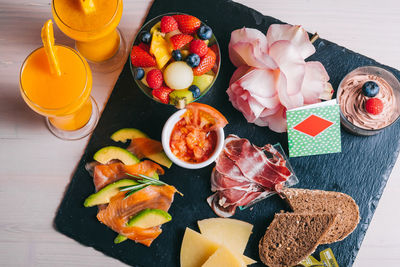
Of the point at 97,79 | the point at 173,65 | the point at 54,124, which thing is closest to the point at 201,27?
the point at 173,65

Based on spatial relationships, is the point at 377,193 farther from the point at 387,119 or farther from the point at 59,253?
the point at 59,253

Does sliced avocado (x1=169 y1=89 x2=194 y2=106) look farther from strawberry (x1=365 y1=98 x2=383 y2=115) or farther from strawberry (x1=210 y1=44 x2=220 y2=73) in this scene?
strawberry (x1=365 y1=98 x2=383 y2=115)

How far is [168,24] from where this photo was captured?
145 cm

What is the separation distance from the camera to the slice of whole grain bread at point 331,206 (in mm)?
1593

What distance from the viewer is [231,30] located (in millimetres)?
1683

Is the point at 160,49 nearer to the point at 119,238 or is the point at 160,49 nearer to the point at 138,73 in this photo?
the point at 138,73

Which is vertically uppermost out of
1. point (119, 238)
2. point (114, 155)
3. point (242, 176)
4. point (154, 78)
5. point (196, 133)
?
point (154, 78)

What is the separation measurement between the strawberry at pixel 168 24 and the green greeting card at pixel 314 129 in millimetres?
517

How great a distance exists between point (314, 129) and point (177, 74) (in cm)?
55

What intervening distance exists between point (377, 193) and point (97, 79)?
3.98 feet

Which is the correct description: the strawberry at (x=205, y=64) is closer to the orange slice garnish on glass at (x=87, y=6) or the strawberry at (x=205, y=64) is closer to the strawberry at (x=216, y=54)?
the strawberry at (x=216, y=54)

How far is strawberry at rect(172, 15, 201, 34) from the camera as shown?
4.84 ft

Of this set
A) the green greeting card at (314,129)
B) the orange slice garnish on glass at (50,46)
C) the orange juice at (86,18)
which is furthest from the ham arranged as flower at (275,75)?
the orange slice garnish on glass at (50,46)

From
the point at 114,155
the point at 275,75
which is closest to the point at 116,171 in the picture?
the point at 114,155
